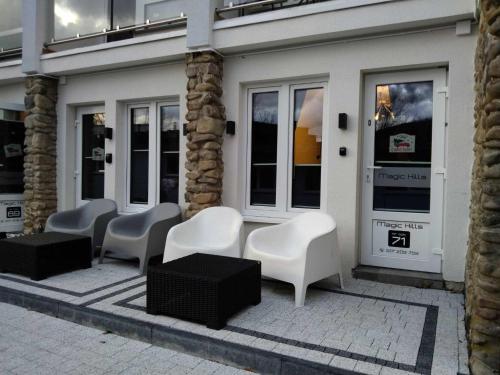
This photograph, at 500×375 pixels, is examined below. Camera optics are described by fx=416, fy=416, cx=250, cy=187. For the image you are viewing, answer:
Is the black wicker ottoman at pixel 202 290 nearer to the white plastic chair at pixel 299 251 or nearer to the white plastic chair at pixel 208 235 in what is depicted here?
the white plastic chair at pixel 299 251

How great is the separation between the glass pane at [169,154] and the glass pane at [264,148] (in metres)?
1.24

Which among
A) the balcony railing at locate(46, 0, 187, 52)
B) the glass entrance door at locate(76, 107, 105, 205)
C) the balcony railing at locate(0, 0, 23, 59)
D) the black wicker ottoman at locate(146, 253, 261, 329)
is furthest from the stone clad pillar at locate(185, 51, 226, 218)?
the balcony railing at locate(0, 0, 23, 59)

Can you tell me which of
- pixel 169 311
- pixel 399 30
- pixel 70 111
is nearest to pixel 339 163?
pixel 399 30

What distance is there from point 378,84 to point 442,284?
7.36 ft

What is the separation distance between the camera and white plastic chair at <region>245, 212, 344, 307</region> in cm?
371

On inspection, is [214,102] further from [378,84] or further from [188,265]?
[188,265]

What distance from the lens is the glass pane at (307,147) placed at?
5012 mm

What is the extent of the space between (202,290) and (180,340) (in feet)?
1.27

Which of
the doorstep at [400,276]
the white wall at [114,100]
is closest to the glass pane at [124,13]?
the white wall at [114,100]

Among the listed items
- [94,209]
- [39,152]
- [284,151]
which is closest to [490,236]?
[284,151]

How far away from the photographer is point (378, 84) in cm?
466

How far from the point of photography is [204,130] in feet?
16.8

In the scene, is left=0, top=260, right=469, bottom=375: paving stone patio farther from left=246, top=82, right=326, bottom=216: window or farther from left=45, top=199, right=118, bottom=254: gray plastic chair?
left=246, top=82, right=326, bottom=216: window

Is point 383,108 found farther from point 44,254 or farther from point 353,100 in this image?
point 44,254
